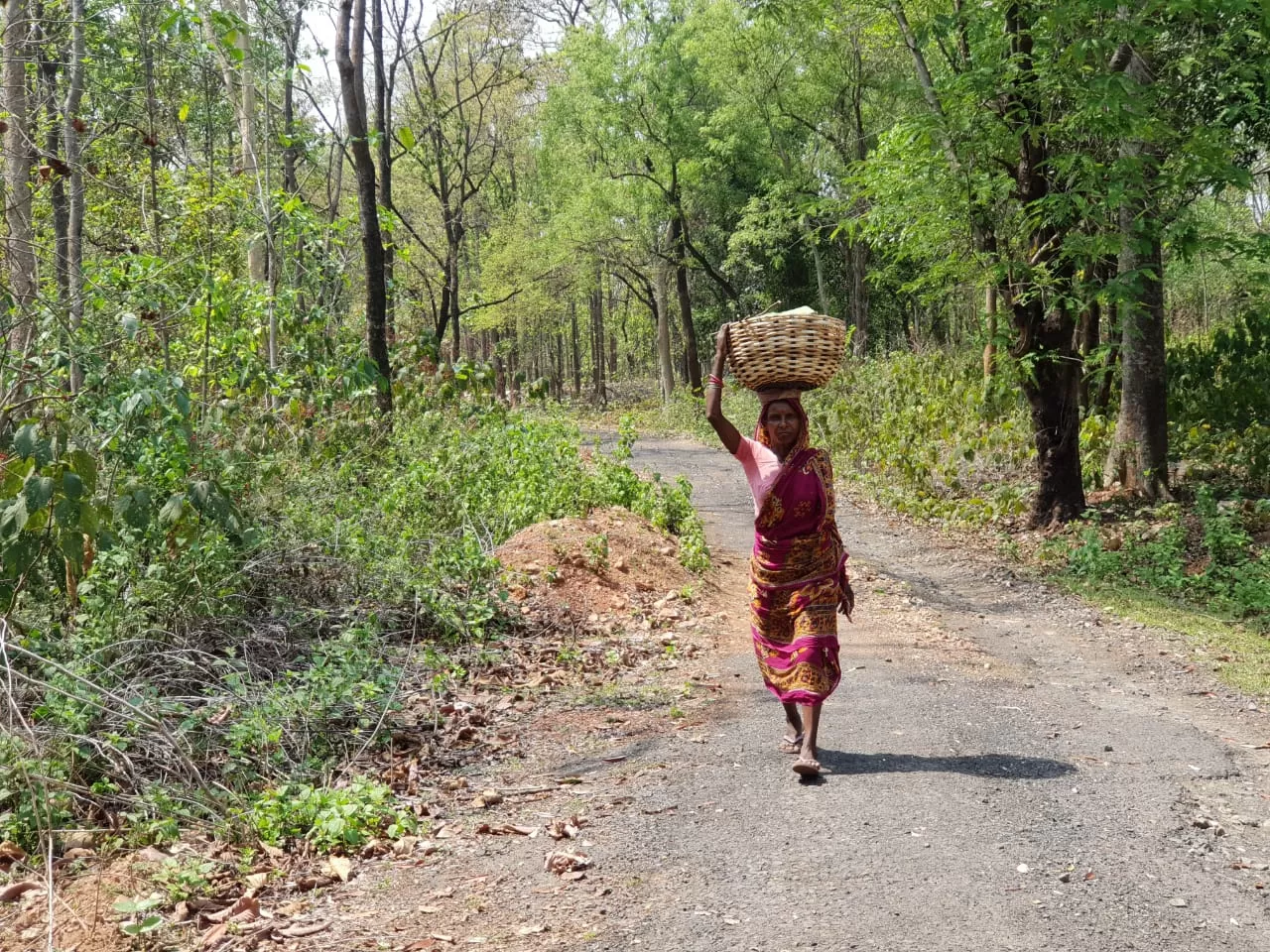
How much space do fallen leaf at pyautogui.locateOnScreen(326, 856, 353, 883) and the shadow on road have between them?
230 centimetres

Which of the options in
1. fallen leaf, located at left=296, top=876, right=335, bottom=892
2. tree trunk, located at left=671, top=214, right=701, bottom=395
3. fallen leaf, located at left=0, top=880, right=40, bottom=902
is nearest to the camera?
fallen leaf, located at left=0, top=880, right=40, bottom=902

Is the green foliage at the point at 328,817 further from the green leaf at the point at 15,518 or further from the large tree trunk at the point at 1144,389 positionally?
the large tree trunk at the point at 1144,389

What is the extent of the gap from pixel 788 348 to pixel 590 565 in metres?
4.76

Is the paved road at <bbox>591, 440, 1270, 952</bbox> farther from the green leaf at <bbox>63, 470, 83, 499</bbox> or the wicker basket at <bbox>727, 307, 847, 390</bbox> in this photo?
the green leaf at <bbox>63, 470, 83, 499</bbox>

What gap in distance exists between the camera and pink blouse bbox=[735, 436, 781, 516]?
5.28 metres

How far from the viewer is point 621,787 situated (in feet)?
17.7

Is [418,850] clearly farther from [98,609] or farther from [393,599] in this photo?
[393,599]

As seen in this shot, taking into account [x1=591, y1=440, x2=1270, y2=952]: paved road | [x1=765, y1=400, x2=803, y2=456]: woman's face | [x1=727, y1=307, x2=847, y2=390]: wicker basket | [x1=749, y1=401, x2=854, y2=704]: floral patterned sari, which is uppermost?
[x1=727, y1=307, x2=847, y2=390]: wicker basket

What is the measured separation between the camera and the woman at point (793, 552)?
17.3 ft

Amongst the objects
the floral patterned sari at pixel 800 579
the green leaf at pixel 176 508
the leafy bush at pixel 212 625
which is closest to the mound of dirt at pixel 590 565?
the leafy bush at pixel 212 625

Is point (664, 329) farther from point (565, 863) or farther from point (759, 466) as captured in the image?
point (565, 863)

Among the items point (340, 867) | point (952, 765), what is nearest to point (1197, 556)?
point (952, 765)

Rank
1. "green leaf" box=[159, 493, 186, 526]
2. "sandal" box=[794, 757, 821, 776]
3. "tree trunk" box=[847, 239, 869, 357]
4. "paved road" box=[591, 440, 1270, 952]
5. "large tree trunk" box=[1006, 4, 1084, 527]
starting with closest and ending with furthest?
"paved road" box=[591, 440, 1270, 952] < "sandal" box=[794, 757, 821, 776] < "green leaf" box=[159, 493, 186, 526] < "large tree trunk" box=[1006, 4, 1084, 527] < "tree trunk" box=[847, 239, 869, 357]

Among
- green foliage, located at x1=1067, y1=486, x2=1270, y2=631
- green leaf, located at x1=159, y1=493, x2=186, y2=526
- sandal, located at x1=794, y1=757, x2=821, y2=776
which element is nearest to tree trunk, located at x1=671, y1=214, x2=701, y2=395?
green foliage, located at x1=1067, y1=486, x2=1270, y2=631
